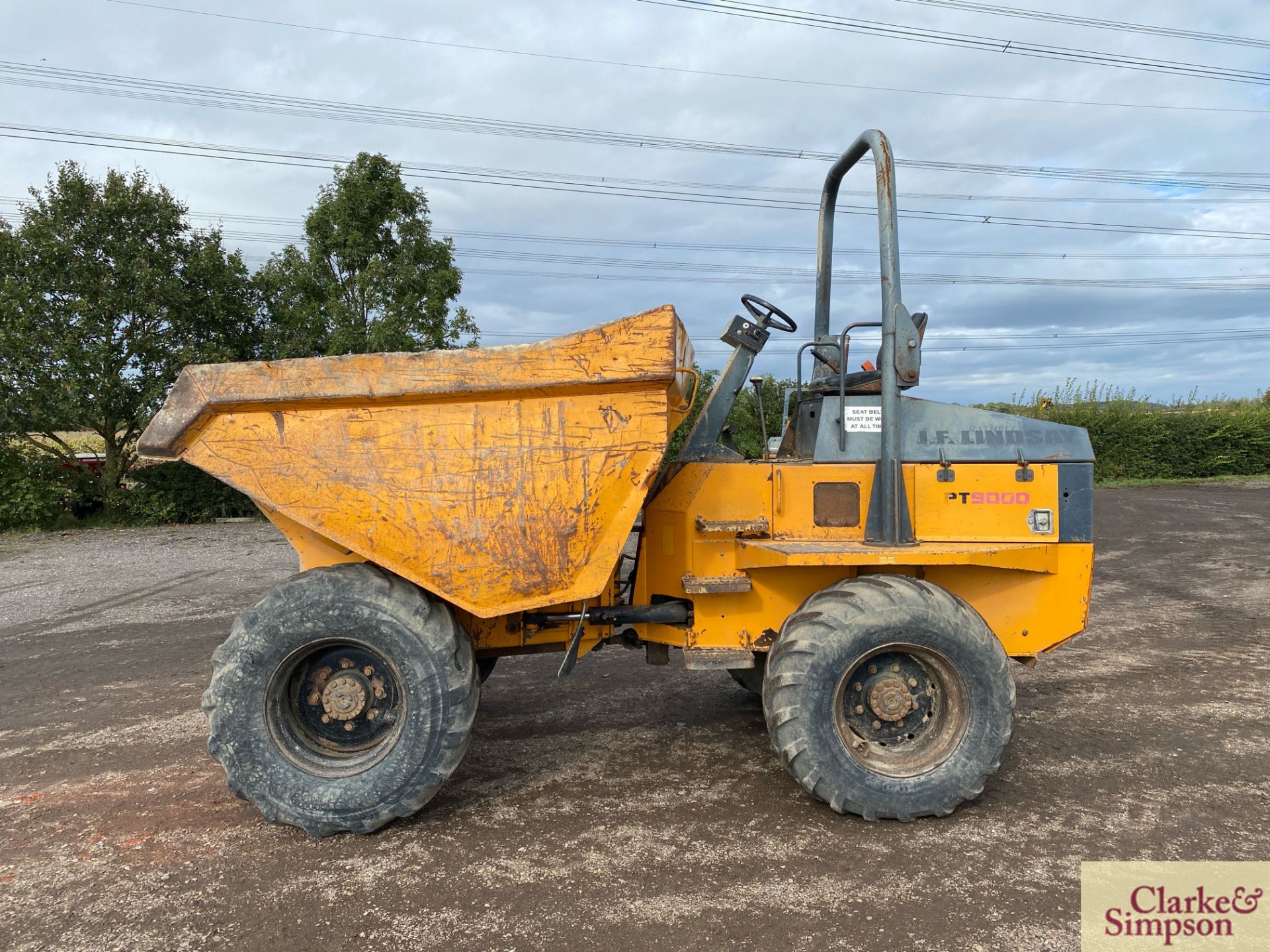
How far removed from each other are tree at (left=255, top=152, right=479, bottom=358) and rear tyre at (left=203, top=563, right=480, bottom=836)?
1235 cm

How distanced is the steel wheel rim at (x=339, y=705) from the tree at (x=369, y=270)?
1223 cm

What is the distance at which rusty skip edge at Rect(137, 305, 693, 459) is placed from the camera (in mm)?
3678

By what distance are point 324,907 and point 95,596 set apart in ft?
29.2

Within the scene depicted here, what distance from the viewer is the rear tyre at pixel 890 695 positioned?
381cm

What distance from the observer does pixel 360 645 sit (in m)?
3.85

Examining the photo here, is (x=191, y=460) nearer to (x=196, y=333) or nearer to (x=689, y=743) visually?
(x=689, y=743)

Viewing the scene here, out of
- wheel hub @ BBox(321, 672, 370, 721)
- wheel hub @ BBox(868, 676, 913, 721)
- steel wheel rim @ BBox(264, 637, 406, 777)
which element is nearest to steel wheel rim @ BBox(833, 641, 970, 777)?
wheel hub @ BBox(868, 676, 913, 721)

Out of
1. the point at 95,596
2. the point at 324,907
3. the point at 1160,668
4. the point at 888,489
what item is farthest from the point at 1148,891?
the point at 95,596

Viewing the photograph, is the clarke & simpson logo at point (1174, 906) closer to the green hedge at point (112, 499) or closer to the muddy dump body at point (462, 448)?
the muddy dump body at point (462, 448)

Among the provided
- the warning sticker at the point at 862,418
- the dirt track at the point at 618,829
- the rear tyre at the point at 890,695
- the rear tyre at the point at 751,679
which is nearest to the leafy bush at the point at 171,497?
the dirt track at the point at 618,829

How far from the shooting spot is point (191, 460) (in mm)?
3852

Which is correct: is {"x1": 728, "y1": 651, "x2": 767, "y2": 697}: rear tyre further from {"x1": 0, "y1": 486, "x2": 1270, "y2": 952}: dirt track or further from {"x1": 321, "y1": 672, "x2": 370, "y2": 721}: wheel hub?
{"x1": 321, "y1": 672, "x2": 370, "y2": 721}: wheel hub

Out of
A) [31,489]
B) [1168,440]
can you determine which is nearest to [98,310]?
[31,489]

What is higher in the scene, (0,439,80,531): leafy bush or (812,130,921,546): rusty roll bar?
(812,130,921,546): rusty roll bar
